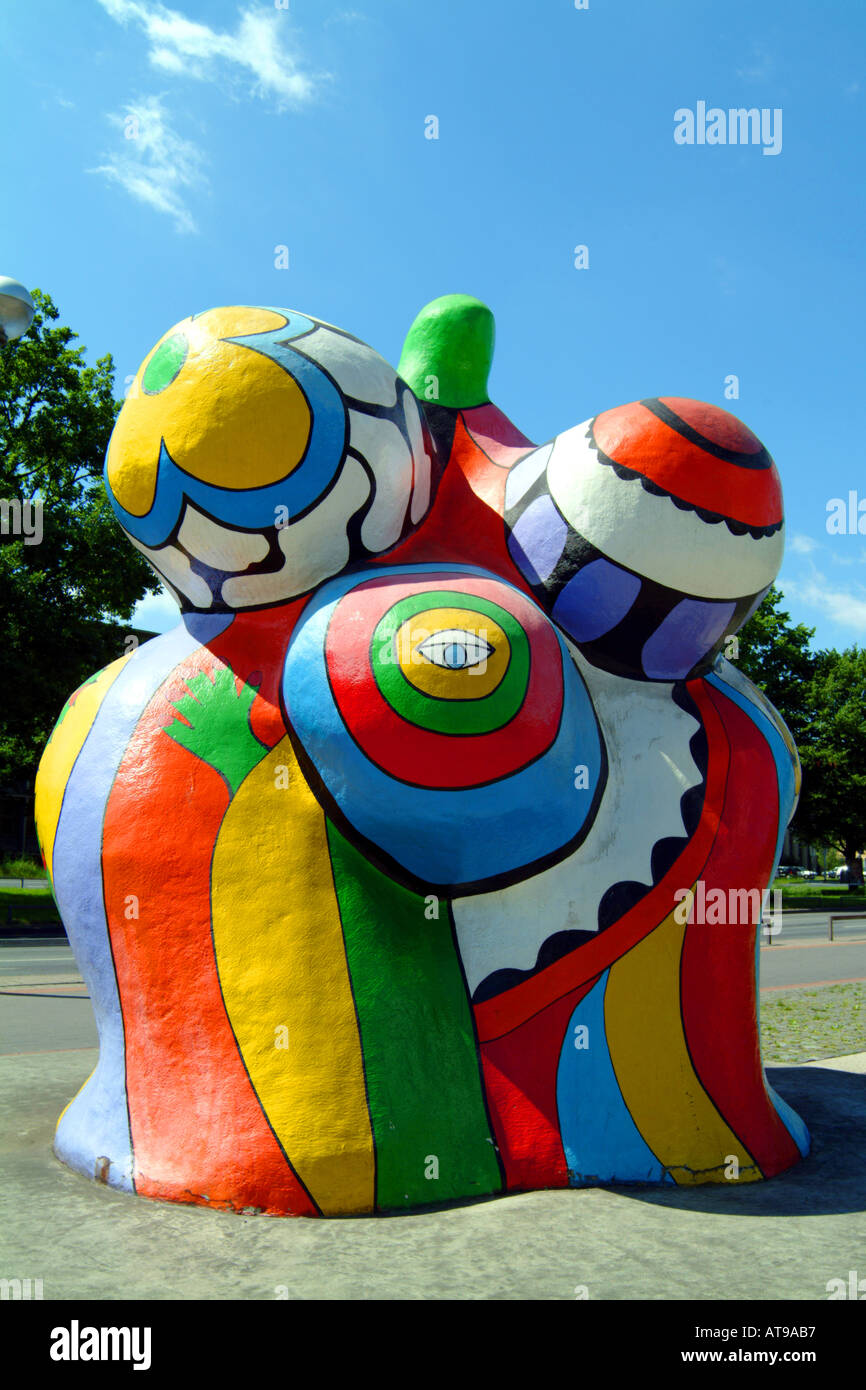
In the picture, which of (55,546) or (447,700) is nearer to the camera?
(447,700)

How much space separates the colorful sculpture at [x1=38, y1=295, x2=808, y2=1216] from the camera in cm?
491

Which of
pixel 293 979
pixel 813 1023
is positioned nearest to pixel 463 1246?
pixel 293 979

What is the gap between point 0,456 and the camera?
2206 cm

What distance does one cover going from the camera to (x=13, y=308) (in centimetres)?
782

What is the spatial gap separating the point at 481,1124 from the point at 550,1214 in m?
0.51

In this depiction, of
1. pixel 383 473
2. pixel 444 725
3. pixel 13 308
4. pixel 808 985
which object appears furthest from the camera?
pixel 808 985

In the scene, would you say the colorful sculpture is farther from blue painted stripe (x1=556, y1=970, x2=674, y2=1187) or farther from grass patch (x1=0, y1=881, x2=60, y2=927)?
grass patch (x1=0, y1=881, x2=60, y2=927)

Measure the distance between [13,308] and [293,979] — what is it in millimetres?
5577

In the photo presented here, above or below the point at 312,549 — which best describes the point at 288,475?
above

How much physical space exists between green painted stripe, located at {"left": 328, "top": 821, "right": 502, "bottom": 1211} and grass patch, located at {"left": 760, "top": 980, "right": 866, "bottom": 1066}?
5201 millimetres

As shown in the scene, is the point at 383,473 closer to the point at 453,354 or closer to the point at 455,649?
the point at 455,649

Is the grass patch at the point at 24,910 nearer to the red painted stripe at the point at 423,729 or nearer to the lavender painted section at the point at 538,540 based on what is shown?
the lavender painted section at the point at 538,540

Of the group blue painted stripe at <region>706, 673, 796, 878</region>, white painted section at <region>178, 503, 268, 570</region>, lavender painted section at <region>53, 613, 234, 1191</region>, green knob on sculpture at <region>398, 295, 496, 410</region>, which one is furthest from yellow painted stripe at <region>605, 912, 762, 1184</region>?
green knob on sculpture at <region>398, 295, 496, 410</region>

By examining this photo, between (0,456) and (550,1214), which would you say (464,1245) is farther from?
(0,456)
